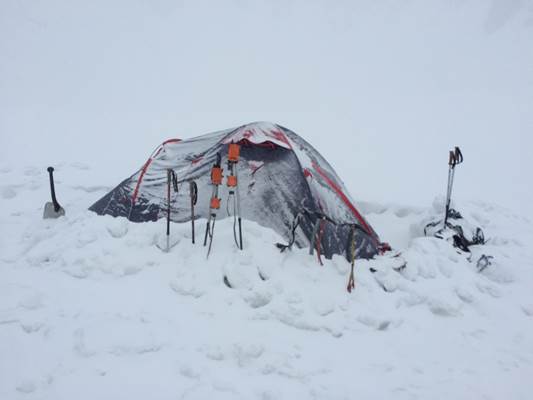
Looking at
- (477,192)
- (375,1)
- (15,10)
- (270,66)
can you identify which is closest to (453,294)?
(477,192)

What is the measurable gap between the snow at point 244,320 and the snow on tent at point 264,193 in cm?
31

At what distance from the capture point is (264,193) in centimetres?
493

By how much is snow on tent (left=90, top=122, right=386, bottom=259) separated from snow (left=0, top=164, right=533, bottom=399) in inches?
12.2

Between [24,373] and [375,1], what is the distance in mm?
46657

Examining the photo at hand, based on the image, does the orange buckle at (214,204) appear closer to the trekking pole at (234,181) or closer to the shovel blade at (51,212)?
the trekking pole at (234,181)

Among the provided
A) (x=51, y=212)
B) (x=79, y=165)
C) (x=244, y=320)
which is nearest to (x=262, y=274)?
(x=244, y=320)

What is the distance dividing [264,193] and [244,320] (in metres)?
1.90

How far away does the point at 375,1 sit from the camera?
4119 cm

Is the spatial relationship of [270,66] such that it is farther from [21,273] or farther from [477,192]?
[21,273]

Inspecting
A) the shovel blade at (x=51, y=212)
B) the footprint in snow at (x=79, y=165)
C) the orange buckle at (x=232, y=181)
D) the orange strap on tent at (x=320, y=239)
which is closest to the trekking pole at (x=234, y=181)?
the orange buckle at (x=232, y=181)

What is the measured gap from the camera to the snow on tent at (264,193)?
186 inches

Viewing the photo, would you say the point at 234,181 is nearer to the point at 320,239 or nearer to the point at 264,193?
the point at 264,193

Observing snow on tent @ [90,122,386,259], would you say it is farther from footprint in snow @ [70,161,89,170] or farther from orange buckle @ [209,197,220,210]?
footprint in snow @ [70,161,89,170]

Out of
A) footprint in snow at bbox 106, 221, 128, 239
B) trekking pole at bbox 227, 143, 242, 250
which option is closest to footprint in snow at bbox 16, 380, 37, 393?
footprint in snow at bbox 106, 221, 128, 239
